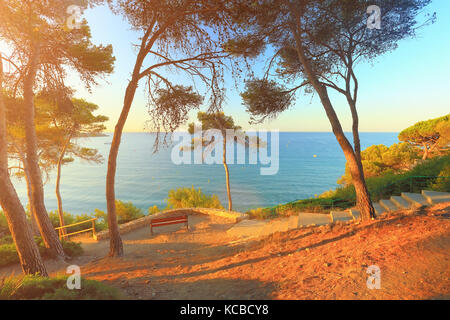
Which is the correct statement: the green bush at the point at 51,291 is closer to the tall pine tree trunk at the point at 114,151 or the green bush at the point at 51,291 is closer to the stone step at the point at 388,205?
the tall pine tree trunk at the point at 114,151

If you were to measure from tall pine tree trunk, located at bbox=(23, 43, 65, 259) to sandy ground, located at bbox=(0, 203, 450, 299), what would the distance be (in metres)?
0.68

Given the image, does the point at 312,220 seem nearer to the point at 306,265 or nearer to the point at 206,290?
the point at 306,265

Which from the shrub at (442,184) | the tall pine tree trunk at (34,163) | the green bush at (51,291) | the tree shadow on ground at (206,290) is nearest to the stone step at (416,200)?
the shrub at (442,184)

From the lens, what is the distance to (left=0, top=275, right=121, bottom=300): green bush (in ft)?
9.13

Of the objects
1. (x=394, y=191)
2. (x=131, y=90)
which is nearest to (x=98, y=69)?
(x=131, y=90)

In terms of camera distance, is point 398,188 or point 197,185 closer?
point 398,188

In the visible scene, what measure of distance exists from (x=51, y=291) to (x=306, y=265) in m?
3.95

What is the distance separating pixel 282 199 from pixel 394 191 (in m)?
40.1

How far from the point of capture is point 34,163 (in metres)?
6.71

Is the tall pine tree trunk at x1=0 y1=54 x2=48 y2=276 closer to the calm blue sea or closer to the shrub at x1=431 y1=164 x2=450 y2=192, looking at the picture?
the shrub at x1=431 y1=164 x2=450 y2=192

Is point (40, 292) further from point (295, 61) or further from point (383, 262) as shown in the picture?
point (295, 61)

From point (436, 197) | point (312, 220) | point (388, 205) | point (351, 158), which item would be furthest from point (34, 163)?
point (436, 197)

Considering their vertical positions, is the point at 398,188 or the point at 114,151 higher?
the point at 114,151
